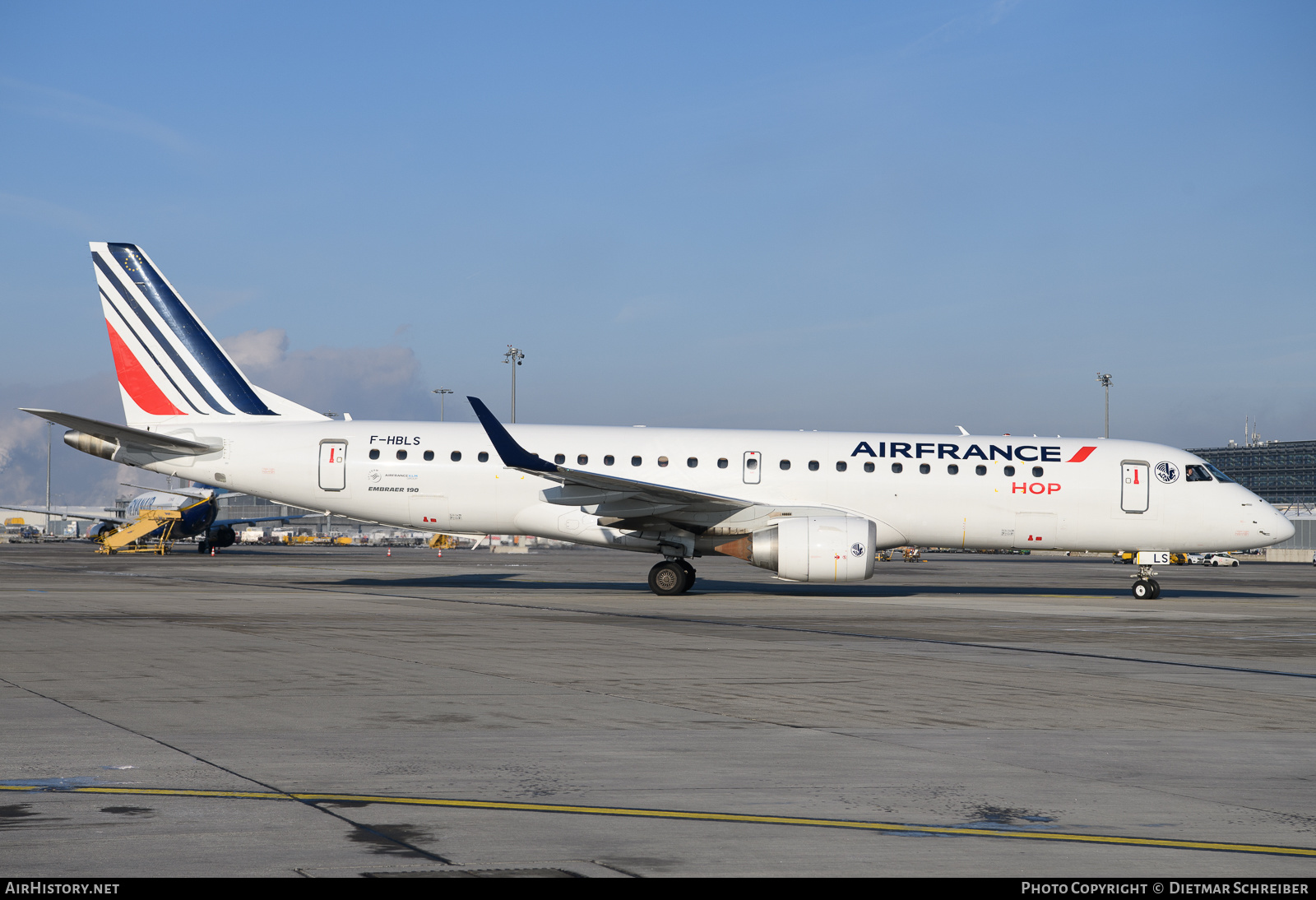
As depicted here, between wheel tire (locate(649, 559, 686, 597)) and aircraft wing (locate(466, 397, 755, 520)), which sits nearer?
aircraft wing (locate(466, 397, 755, 520))

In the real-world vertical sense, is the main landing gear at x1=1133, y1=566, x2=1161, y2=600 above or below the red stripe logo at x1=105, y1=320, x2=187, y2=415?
below

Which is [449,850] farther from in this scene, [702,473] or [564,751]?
[702,473]

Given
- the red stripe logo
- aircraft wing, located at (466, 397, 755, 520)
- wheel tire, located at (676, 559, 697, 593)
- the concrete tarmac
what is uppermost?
A: the red stripe logo

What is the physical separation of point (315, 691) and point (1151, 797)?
7108mm

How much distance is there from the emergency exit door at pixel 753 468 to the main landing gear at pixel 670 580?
8.24ft

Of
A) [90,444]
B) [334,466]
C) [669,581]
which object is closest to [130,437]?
[90,444]

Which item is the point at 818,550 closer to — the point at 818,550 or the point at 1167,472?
the point at 818,550

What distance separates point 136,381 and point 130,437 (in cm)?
270

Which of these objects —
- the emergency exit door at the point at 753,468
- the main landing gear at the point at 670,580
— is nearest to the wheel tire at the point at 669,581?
the main landing gear at the point at 670,580

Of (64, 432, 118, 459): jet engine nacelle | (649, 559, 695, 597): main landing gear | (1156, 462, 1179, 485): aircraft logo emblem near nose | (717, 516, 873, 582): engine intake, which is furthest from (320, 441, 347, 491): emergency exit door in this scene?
(1156, 462, 1179, 485): aircraft logo emblem near nose

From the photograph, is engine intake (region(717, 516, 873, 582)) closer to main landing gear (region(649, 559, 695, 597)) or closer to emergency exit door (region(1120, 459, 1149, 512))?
main landing gear (region(649, 559, 695, 597))

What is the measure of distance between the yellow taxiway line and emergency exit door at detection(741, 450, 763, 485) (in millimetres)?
20150

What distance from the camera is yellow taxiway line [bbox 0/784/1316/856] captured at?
5305 mm

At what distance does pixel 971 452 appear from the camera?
26.6 metres
